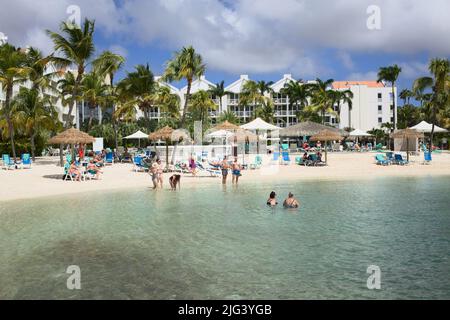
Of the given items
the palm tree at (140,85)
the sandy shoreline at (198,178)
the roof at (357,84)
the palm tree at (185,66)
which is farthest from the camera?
the roof at (357,84)

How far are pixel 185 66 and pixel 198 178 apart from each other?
13847mm

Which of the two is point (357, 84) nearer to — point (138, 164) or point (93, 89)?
point (93, 89)

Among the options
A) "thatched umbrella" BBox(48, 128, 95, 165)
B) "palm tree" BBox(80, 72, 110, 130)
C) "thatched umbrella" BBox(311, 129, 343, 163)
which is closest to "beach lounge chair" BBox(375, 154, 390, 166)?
"thatched umbrella" BBox(311, 129, 343, 163)

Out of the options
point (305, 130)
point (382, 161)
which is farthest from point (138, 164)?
point (382, 161)

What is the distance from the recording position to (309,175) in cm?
2391

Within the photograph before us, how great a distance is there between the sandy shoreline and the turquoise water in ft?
10.6

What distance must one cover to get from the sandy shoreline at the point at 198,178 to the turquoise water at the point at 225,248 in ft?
10.6

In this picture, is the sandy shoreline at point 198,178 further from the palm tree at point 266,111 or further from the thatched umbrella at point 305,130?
the palm tree at point 266,111

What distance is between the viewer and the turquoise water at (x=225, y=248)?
634cm

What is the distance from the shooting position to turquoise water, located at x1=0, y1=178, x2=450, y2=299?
20.8 feet

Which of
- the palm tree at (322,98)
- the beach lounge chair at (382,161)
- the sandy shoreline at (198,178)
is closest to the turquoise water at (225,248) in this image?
the sandy shoreline at (198,178)

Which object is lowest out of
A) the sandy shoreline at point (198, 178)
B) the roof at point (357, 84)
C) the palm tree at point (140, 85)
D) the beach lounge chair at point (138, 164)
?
the sandy shoreline at point (198, 178)

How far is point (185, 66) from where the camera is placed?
33.5 m
